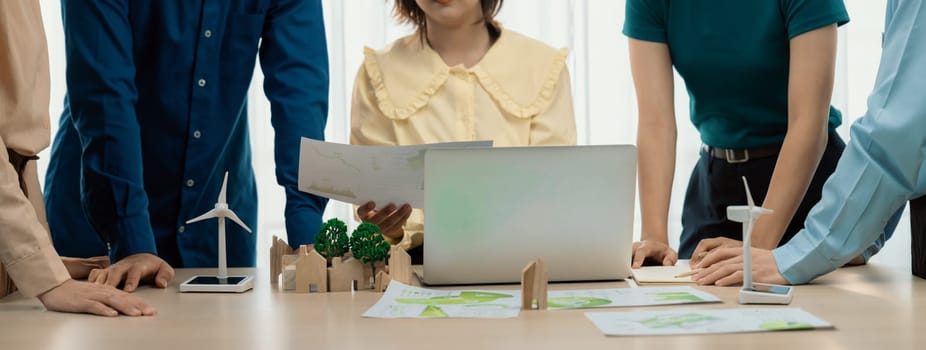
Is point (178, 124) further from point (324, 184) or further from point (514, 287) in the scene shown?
point (514, 287)

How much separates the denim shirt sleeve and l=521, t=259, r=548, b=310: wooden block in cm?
75

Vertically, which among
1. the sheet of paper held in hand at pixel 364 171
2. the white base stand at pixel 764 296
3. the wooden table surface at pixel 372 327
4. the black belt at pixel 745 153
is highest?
the black belt at pixel 745 153

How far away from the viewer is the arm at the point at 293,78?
1921mm

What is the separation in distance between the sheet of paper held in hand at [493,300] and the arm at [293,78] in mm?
502

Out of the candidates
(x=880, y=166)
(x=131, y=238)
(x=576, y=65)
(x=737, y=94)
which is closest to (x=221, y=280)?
(x=131, y=238)

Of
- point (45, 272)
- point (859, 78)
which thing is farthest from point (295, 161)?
point (859, 78)

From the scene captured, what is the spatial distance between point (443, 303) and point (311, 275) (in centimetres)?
26

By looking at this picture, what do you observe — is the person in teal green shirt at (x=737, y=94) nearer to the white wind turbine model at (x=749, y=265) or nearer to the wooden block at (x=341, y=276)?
the white wind turbine model at (x=749, y=265)

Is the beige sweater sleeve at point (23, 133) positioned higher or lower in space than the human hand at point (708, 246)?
higher

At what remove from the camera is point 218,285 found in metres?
1.54

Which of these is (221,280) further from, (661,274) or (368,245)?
(661,274)

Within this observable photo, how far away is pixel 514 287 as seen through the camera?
152 centimetres

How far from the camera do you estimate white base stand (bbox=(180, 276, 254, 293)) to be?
1529mm

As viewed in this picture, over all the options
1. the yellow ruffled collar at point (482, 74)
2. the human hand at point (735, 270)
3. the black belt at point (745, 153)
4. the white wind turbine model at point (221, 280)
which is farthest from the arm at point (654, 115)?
the white wind turbine model at point (221, 280)
